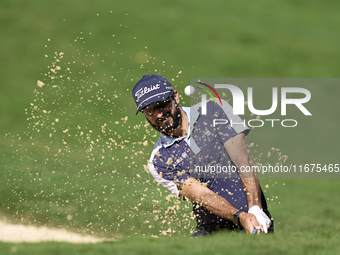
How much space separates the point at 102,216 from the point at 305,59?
52.8 ft

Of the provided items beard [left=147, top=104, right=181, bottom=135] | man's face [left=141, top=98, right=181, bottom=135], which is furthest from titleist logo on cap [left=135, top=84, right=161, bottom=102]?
beard [left=147, top=104, right=181, bottom=135]

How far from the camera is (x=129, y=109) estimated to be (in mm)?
19703

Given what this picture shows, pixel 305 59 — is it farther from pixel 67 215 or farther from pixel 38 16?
pixel 67 215

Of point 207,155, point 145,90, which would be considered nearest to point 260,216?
point 207,155

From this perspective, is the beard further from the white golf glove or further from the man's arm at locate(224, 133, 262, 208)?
the white golf glove

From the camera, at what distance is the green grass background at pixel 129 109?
11530 millimetres

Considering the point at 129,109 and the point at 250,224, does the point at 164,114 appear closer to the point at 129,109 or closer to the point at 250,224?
the point at 250,224

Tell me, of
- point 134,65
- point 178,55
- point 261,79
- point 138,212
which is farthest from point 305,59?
point 138,212

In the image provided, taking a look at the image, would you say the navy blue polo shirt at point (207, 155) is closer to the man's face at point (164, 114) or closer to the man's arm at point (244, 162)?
the man's arm at point (244, 162)

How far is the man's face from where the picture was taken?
6781mm

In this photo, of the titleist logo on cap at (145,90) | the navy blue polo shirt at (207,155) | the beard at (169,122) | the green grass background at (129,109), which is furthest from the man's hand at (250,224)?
the titleist logo on cap at (145,90)

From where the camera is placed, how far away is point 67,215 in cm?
1204

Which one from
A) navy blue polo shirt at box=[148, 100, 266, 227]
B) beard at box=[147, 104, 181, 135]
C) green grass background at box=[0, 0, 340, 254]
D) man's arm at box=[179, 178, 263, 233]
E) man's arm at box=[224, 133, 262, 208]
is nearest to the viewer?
man's arm at box=[179, 178, 263, 233]

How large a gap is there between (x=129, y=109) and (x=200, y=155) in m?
12.7
